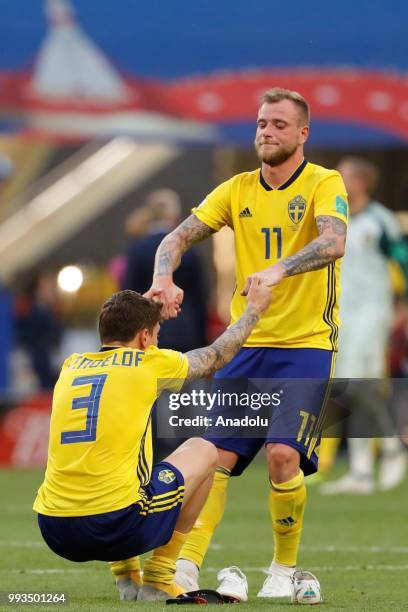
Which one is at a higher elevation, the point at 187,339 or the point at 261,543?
the point at 187,339

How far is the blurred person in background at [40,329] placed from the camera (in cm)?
1872

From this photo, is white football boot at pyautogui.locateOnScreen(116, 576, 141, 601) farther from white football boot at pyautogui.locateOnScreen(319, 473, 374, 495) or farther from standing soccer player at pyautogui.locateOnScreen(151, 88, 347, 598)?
white football boot at pyautogui.locateOnScreen(319, 473, 374, 495)

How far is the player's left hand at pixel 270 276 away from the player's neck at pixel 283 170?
603 millimetres

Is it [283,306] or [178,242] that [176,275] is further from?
[283,306]

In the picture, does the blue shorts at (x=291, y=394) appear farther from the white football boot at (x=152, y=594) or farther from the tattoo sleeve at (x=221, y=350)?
the white football boot at (x=152, y=594)

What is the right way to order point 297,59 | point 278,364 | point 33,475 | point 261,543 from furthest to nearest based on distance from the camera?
point 297,59 < point 33,475 < point 261,543 < point 278,364

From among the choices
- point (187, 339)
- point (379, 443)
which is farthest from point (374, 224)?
point (379, 443)

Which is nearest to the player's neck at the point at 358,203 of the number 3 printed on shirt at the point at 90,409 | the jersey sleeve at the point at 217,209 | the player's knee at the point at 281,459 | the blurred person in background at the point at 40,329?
the jersey sleeve at the point at 217,209

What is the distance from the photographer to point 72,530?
6.02m

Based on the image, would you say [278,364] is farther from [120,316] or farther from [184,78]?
[184,78]

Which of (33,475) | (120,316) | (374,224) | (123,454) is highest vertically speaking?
(374,224)

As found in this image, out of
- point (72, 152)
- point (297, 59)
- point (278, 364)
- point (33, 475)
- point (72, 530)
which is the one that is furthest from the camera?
point (72, 152)

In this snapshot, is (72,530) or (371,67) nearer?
(72,530)

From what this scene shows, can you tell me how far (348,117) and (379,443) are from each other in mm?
3620
